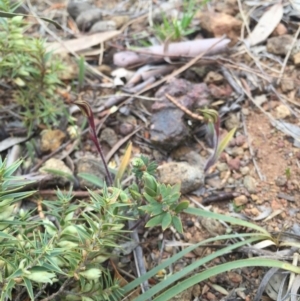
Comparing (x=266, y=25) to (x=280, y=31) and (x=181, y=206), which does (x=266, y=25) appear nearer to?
(x=280, y=31)

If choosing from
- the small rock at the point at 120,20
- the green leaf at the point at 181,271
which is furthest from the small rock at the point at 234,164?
Result: the small rock at the point at 120,20

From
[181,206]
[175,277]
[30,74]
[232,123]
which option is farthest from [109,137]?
[175,277]

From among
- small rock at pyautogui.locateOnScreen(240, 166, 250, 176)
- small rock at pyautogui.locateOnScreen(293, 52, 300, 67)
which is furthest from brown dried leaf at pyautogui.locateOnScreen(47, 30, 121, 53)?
small rock at pyautogui.locateOnScreen(240, 166, 250, 176)

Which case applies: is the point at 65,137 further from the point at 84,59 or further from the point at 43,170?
the point at 84,59

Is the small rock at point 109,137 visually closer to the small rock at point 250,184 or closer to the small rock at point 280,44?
the small rock at point 250,184

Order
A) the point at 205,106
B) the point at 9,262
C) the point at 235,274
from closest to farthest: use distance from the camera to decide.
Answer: the point at 9,262 → the point at 235,274 → the point at 205,106

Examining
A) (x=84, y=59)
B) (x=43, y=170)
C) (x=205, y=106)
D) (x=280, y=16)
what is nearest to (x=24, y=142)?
(x=43, y=170)

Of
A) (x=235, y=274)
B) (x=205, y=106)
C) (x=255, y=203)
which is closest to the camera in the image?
(x=235, y=274)
